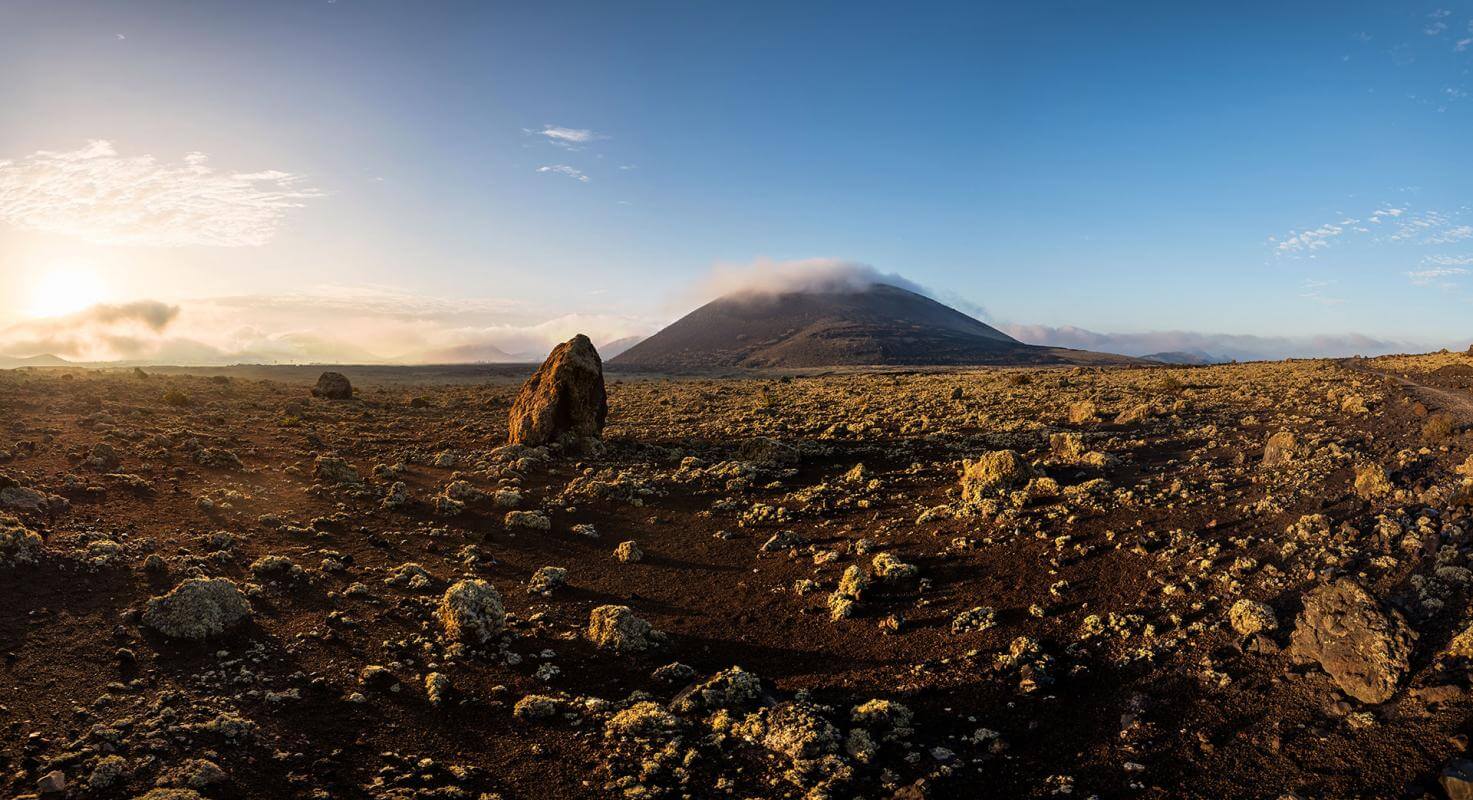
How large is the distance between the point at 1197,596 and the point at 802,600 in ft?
18.5

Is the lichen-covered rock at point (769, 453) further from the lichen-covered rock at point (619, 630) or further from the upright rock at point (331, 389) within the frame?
the upright rock at point (331, 389)

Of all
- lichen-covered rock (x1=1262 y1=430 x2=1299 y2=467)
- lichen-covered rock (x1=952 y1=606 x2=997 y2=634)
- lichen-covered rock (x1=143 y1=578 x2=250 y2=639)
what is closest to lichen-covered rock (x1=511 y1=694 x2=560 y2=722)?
lichen-covered rock (x1=143 y1=578 x2=250 y2=639)

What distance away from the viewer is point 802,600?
10.4m

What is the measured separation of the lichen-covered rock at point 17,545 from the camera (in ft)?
30.9

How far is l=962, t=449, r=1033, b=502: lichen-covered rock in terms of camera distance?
13.6 metres

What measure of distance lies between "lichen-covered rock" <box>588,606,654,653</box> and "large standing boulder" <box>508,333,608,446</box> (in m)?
12.3

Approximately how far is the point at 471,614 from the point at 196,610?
3.46 meters

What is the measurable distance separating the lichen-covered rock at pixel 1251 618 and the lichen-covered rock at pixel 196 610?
1322 centimetres

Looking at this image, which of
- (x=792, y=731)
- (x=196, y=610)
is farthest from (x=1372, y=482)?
(x=196, y=610)

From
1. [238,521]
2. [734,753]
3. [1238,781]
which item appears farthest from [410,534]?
[1238,781]

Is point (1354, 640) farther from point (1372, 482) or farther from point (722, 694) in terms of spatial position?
point (722, 694)

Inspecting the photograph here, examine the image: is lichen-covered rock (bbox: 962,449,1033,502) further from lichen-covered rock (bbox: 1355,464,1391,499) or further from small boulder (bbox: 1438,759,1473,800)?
small boulder (bbox: 1438,759,1473,800)

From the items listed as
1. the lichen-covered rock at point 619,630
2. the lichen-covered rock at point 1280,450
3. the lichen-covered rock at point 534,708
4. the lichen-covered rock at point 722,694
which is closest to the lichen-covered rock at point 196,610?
the lichen-covered rock at point 534,708

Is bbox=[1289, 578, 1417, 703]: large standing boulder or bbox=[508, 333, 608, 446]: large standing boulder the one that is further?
bbox=[508, 333, 608, 446]: large standing boulder
